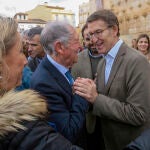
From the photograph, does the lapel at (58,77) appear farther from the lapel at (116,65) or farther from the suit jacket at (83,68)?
the suit jacket at (83,68)

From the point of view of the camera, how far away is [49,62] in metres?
2.12

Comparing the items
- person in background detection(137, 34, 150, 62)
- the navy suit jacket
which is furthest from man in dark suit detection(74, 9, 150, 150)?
person in background detection(137, 34, 150, 62)

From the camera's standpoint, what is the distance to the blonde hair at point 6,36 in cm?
130

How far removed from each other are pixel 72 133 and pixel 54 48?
25.5 inches

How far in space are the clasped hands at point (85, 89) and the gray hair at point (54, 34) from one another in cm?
31

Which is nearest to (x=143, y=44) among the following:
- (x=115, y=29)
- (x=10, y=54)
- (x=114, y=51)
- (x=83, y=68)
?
(x=83, y=68)

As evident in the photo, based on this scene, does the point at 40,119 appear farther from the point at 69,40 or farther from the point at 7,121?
the point at 69,40

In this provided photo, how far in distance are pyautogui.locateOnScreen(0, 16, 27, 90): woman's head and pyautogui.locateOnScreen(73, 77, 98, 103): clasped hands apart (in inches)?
23.1

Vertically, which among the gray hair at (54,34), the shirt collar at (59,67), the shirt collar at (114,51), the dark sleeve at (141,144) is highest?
the gray hair at (54,34)

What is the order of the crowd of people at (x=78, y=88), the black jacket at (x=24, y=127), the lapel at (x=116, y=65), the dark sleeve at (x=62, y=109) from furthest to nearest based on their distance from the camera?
the lapel at (x=116, y=65)
the dark sleeve at (x=62, y=109)
the crowd of people at (x=78, y=88)
the black jacket at (x=24, y=127)

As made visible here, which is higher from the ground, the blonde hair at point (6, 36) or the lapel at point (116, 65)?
the blonde hair at point (6, 36)

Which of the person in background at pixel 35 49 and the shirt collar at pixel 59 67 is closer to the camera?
the shirt collar at pixel 59 67

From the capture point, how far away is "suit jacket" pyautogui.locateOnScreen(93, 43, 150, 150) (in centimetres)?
226

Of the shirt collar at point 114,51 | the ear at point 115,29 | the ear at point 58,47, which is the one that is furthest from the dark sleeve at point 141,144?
the ear at point 115,29
